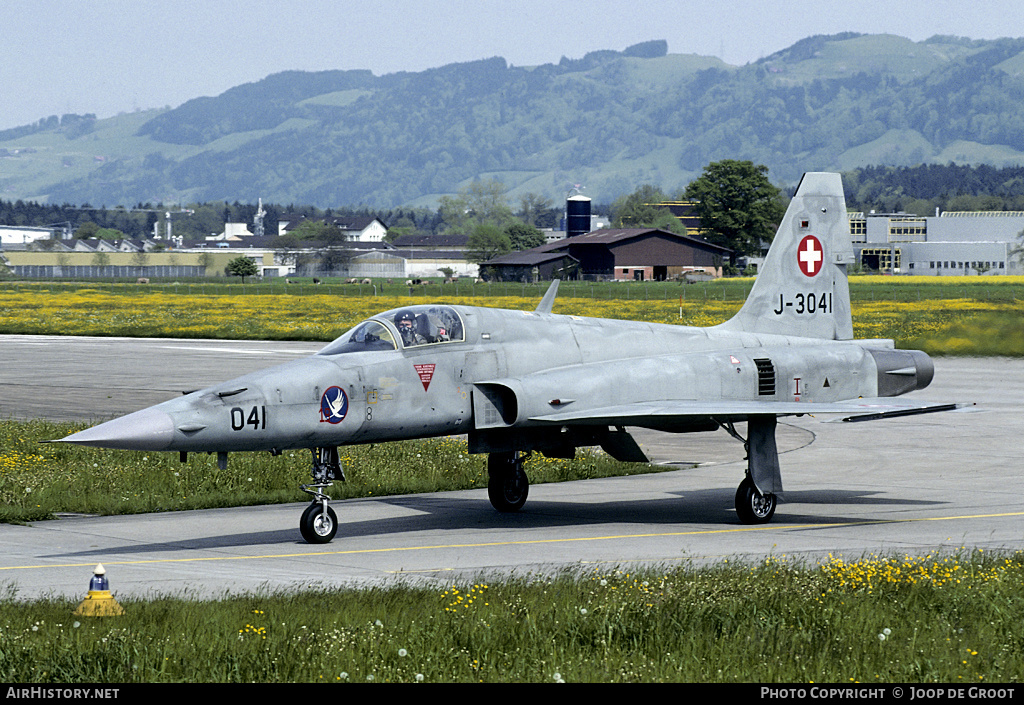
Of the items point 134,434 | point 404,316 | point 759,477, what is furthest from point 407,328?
point 759,477

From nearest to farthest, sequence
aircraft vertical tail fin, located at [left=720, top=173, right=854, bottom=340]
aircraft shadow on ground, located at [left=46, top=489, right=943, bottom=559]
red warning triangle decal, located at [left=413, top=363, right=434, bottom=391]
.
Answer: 1. aircraft shadow on ground, located at [left=46, top=489, right=943, bottom=559]
2. red warning triangle decal, located at [left=413, top=363, right=434, bottom=391]
3. aircraft vertical tail fin, located at [left=720, top=173, right=854, bottom=340]

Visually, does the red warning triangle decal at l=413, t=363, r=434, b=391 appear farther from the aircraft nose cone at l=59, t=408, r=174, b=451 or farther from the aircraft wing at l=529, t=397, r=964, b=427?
the aircraft nose cone at l=59, t=408, r=174, b=451

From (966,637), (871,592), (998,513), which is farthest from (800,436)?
(966,637)

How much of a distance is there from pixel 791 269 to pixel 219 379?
21088 mm

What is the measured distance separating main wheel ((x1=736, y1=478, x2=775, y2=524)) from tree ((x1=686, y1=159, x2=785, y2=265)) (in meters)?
151

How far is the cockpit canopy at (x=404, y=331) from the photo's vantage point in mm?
15141

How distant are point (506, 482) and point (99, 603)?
801 centimetres

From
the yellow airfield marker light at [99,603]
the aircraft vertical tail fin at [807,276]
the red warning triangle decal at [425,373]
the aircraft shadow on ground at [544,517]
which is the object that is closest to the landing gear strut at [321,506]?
the aircraft shadow on ground at [544,517]

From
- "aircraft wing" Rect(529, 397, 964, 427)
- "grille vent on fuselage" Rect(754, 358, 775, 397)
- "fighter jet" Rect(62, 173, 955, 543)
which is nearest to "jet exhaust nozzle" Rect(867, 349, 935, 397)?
"fighter jet" Rect(62, 173, 955, 543)

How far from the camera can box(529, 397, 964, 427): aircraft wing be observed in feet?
51.1

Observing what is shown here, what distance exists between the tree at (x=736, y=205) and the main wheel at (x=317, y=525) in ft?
504

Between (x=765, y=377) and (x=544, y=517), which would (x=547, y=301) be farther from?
(x=765, y=377)

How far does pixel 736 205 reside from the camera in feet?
547
